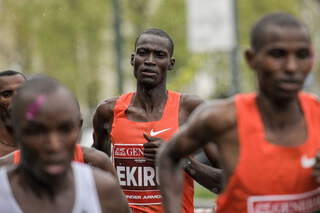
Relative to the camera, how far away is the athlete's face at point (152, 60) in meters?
7.68

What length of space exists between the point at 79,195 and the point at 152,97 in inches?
131

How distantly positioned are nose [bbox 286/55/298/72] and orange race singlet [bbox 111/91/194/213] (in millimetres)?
2807

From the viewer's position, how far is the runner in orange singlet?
744cm

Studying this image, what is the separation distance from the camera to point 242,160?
472cm

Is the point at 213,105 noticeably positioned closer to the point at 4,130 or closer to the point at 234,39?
the point at 4,130

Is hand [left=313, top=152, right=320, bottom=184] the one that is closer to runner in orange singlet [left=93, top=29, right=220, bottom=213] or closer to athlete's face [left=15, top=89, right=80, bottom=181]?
athlete's face [left=15, top=89, right=80, bottom=181]

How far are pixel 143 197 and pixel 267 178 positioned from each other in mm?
2805

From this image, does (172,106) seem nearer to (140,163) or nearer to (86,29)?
(140,163)

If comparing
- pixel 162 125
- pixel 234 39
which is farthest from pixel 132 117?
pixel 234 39

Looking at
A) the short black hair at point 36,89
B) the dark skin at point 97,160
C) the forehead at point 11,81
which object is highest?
the short black hair at point 36,89

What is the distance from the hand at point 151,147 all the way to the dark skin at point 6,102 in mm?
1034

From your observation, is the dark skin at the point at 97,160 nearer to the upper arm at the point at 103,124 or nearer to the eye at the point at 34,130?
the eye at the point at 34,130

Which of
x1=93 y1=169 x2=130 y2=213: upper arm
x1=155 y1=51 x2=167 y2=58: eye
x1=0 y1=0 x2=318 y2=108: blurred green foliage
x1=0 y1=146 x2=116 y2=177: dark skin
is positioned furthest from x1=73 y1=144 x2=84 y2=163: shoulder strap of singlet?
x1=0 y1=0 x2=318 y2=108: blurred green foliage

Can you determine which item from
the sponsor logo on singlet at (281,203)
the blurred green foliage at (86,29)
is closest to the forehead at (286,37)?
the sponsor logo on singlet at (281,203)
